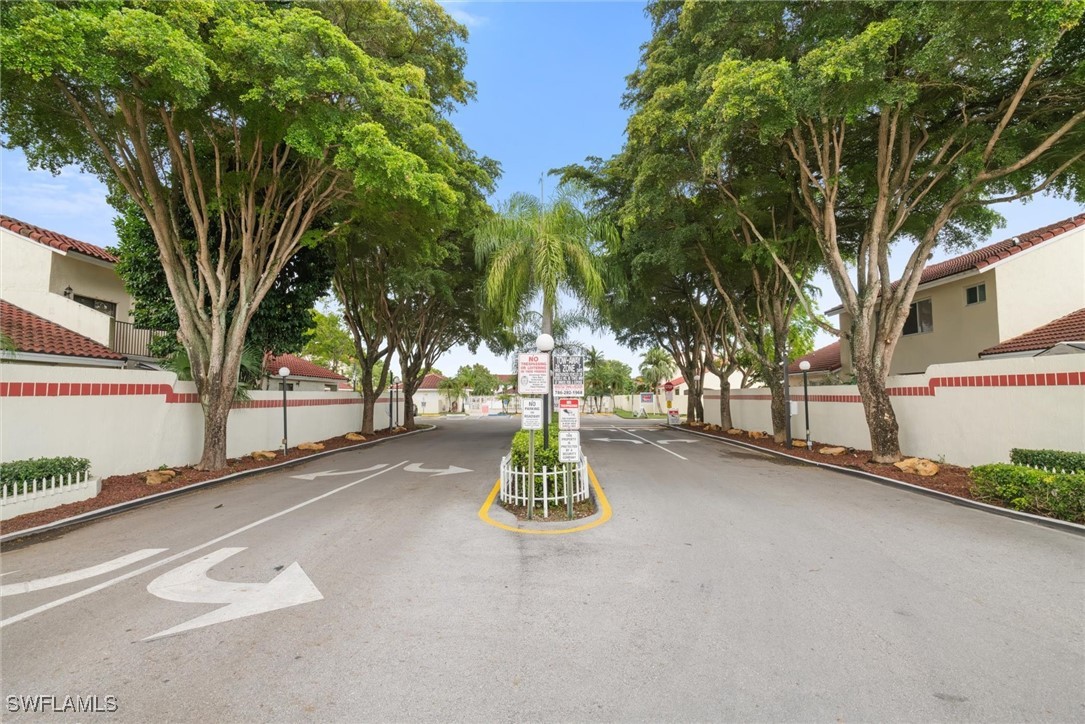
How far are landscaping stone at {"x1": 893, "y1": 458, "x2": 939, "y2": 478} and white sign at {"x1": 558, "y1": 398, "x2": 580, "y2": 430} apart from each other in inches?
323

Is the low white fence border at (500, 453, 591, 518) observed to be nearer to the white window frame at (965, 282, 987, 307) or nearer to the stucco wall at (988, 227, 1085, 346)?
the stucco wall at (988, 227, 1085, 346)

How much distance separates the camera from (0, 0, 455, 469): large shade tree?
26.5ft

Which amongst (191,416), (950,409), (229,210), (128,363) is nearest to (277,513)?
(191,416)

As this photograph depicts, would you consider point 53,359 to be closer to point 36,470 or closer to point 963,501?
point 36,470

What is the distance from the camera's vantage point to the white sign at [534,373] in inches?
308

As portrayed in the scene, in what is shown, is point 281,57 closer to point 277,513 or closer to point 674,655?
point 277,513

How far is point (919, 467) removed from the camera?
1102 centimetres

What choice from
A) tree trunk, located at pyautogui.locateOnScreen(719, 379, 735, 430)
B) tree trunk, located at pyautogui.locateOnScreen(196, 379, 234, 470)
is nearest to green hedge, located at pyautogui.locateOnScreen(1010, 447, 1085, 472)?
tree trunk, located at pyautogui.locateOnScreen(196, 379, 234, 470)

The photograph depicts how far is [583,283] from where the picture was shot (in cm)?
1227

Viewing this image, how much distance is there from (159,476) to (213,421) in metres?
1.92

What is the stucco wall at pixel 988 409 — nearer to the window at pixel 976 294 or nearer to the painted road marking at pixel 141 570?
the window at pixel 976 294

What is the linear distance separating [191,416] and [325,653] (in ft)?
39.4

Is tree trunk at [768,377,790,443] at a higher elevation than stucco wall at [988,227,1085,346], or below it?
below

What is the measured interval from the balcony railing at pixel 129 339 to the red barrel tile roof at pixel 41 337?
3.79 meters
